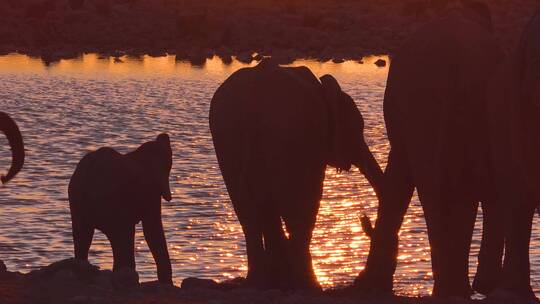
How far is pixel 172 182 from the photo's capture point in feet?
55.5

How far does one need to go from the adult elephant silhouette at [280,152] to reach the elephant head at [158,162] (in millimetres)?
603

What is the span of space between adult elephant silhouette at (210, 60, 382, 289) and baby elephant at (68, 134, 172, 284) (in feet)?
2.07

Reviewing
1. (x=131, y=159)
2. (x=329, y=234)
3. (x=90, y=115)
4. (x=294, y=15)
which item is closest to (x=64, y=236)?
(x=329, y=234)

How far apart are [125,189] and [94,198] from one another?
219 mm

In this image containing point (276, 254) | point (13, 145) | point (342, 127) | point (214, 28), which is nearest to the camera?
point (13, 145)

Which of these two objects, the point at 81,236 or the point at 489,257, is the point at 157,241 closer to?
the point at 81,236

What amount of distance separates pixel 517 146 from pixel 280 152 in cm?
178

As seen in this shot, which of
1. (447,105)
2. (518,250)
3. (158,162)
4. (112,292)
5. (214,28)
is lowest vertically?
(214,28)

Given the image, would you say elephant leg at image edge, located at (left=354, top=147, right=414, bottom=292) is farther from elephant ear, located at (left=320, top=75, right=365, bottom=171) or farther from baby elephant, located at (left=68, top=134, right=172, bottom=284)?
baby elephant, located at (left=68, top=134, right=172, bottom=284)

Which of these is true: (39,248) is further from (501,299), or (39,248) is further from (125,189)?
(501,299)

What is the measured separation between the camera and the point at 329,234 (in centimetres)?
1360

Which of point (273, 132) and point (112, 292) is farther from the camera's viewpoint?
point (273, 132)

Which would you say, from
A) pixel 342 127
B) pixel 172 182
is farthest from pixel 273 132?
pixel 172 182

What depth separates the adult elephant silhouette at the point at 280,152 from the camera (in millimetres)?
9320
